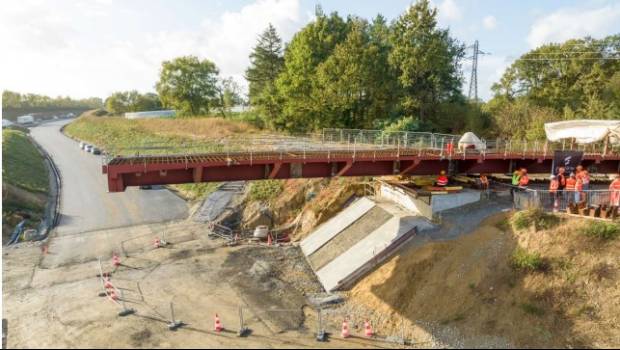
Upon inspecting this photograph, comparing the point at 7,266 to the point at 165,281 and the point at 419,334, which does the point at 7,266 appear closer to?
the point at 165,281

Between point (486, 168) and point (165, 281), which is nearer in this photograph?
point (165, 281)

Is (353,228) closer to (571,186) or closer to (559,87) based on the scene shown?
(571,186)

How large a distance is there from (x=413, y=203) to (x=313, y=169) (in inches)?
271

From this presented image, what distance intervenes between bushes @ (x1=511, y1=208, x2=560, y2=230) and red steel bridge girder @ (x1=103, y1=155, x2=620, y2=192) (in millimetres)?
4572

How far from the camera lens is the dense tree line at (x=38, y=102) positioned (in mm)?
120375

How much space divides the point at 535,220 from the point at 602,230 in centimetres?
254

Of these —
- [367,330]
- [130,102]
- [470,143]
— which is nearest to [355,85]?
[470,143]

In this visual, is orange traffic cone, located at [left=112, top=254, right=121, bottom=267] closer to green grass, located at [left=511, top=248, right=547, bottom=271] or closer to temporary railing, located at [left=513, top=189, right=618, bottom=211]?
green grass, located at [left=511, top=248, right=547, bottom=271]

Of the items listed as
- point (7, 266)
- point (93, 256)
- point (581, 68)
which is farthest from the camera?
point (581, 68)

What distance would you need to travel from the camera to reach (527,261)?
15.4m

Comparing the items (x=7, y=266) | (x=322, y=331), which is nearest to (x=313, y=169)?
(x=322, y=331)

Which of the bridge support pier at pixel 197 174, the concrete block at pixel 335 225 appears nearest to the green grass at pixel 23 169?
the bridge support pier at pixel 197 174

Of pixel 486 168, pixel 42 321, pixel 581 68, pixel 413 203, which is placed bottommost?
pixel 42 321

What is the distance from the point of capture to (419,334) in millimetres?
13742
